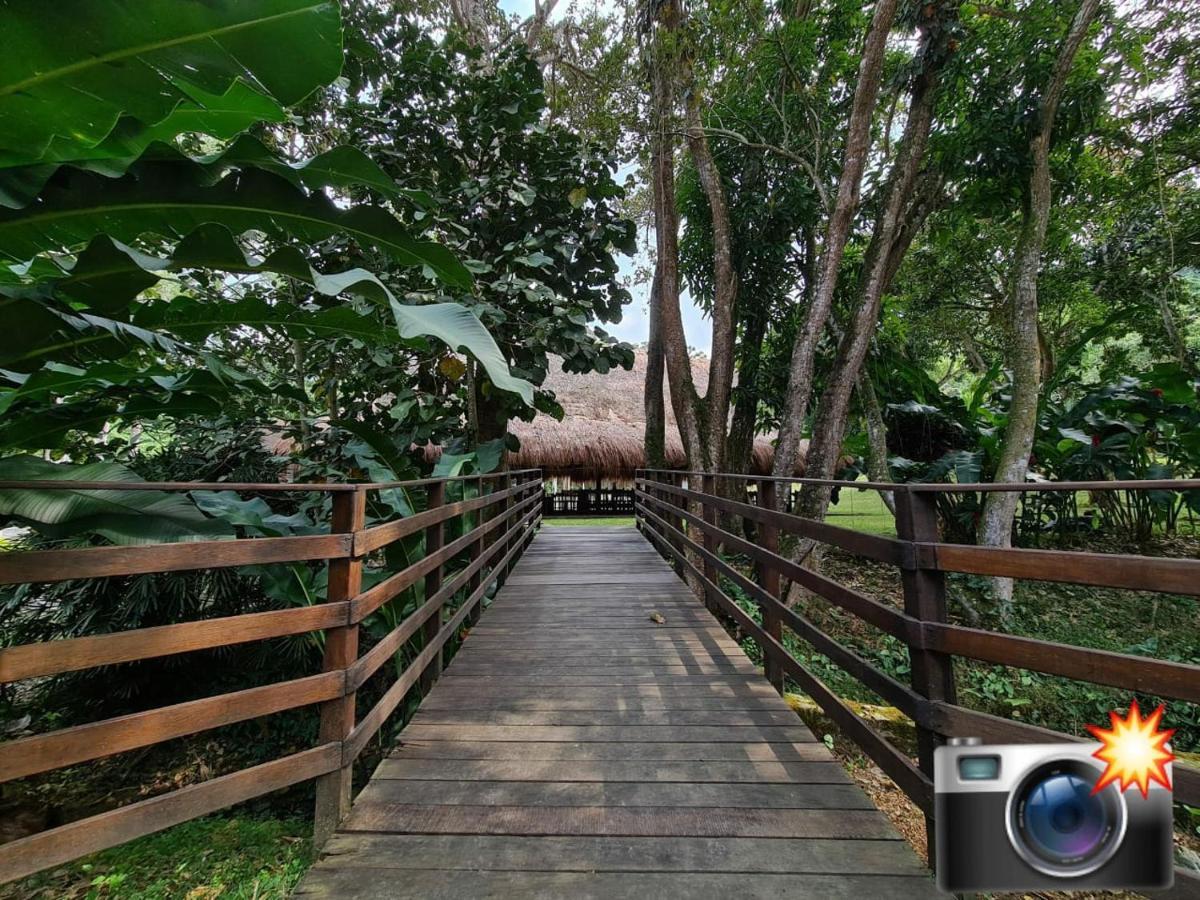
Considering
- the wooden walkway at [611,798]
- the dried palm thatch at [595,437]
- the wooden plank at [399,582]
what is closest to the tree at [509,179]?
the wooden plank at [399,582]

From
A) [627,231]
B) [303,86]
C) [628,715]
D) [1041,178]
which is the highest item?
[1041,178]

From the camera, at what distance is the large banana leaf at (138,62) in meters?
1.08

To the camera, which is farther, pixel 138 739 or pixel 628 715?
pixel 628 715

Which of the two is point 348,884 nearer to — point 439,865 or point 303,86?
point 439,865

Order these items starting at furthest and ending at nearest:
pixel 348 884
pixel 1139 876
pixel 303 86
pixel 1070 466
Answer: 1. pixel 1070 466
2. pixel 348 884
3. pixel 303 86
4. pixel 1139 876

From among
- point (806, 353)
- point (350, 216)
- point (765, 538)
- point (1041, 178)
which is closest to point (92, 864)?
point (350, 216)

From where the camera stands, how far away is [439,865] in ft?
4.90

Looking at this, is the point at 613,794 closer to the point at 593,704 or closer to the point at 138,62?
the point at 593,704

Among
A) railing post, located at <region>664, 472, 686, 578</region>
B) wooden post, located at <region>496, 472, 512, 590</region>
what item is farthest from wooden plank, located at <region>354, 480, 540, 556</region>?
railing post, located at <region>664, 472, 686, 578</region>

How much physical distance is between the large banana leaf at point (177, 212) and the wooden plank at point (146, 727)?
48.2 inches

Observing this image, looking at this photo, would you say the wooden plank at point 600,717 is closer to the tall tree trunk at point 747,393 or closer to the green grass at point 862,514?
the tall tree trunk at point 747,393

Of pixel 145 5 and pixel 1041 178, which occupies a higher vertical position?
pixel 1041 178

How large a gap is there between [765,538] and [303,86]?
249 cm

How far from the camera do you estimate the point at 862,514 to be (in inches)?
599
